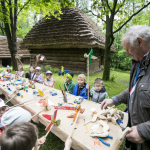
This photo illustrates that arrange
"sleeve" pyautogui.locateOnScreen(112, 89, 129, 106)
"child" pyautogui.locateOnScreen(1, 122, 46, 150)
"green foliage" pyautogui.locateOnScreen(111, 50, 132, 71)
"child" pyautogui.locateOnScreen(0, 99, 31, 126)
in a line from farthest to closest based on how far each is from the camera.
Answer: "green foliage" pyautogui.locateOnScreen(111, 50, 132, 71)
"sleeve" pyautogui.locateOnScreen(112, 89, 129, 106)
"child" pyautogui.locateOnScreen(0, 99, 31, 126)
"child" pyautogui.locateOnScreen(1, 122, 46, 150)

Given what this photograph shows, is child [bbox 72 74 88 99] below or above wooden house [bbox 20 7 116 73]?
below

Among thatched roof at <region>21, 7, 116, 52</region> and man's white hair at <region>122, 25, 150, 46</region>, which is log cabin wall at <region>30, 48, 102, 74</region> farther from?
man's white hair at <region>122, 25, 150, 46</region>

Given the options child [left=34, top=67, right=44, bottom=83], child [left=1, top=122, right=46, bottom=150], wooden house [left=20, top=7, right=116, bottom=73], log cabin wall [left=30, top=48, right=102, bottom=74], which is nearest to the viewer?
child [left=1, top=122, right=46, bottom=150]

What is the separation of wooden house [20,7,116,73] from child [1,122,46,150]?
6.74 metres

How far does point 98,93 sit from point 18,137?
1932 millimetres

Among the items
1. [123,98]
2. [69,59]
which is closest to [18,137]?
[123,98]

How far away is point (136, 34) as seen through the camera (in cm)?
102

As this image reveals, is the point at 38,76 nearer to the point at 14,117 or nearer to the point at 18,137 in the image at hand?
the point at 14,117

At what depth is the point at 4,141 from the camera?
2.70 feet

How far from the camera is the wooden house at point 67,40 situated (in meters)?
7.60

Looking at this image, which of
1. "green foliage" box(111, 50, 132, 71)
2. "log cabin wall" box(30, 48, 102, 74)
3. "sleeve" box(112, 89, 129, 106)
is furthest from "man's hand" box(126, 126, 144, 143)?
"green foliage" box(111, 50, 132, 71)

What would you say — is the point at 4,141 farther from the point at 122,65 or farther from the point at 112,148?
the point at 122,65

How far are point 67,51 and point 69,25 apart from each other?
212 centimetres

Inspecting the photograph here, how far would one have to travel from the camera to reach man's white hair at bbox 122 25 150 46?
3.27ft
